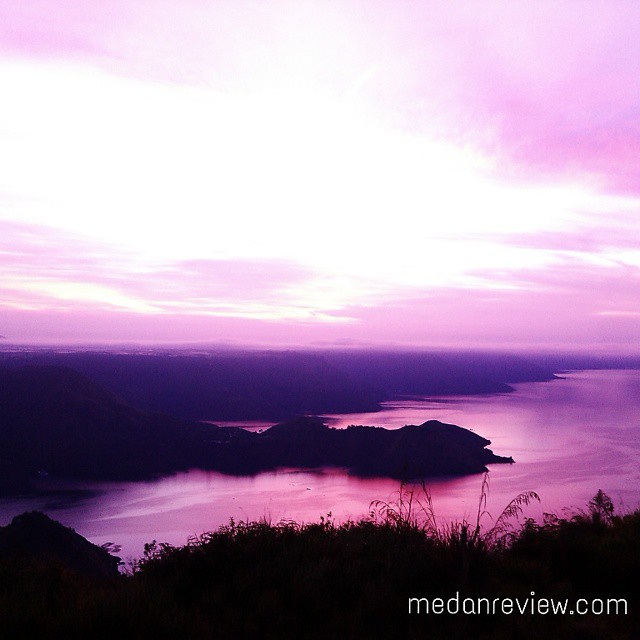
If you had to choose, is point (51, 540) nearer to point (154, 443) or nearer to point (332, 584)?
point (332, 584)

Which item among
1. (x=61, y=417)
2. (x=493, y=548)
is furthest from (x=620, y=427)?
(x=493, y=548)

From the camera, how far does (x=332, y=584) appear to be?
440cm

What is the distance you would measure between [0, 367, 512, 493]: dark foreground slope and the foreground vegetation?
54.2 metres

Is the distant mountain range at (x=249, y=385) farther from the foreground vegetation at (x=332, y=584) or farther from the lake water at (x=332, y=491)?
the foreground vegetation at (x=332, y=584)

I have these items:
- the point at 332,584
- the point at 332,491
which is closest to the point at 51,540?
the point at 332,584

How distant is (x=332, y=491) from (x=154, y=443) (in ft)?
94.1

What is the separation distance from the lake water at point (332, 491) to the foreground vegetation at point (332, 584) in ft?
53.1

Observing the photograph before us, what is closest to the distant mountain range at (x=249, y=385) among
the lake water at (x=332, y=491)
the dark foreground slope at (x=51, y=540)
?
the lake water at (x=332, y=491)

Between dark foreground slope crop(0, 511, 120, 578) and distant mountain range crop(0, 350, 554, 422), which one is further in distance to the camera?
distant mountain range crop(0, 350, 554, 422)

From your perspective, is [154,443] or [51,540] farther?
[154,443]

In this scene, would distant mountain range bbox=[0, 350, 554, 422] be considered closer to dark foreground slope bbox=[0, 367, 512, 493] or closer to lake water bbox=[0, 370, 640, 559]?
dark foreground slope bbox=[0, 367, 512, 493]

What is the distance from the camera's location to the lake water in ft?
123

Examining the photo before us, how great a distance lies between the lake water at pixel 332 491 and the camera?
3750cm

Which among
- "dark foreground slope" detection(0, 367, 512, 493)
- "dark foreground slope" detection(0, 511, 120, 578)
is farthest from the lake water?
"dark foreground slope" detection(0, 367, 512, 493)
